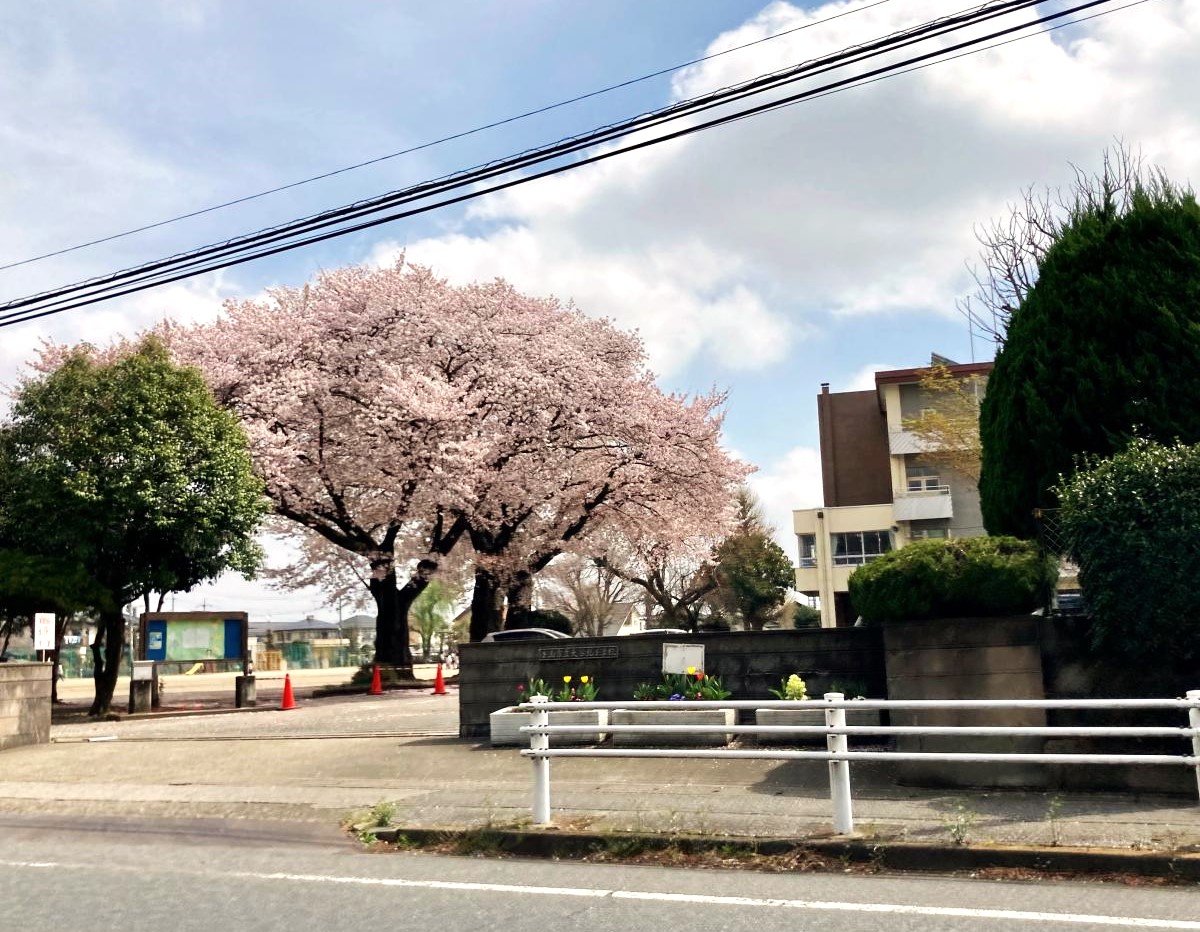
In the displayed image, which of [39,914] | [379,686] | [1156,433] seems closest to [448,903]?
[39,914]

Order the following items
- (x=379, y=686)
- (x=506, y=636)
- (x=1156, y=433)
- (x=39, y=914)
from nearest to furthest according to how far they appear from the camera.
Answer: (x=39, y=914) < (x=1156, y=433) < (x=506, y=636) < (x=379, y=686)

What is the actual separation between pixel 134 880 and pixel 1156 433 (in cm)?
1072

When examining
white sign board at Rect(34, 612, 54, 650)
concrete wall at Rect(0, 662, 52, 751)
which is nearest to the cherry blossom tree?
white sign board at Rect(34, 612, 54, 650)

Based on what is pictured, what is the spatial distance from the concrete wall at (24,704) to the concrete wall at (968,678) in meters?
12.9

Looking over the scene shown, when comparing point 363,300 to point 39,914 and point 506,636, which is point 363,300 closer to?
point 506,636

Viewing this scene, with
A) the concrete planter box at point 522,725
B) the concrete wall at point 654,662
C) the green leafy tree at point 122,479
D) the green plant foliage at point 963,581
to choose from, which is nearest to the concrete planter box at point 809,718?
the concrete wall at point 654,662

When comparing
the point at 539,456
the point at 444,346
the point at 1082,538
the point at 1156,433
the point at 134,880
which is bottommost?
the point at 134,880

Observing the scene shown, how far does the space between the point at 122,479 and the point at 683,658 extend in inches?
563

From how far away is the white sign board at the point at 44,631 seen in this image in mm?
18609

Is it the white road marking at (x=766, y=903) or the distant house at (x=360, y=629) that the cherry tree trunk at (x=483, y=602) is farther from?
the distant house at (x=360, y=629)

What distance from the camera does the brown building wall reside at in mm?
59250

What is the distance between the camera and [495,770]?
Answer: 465 inches

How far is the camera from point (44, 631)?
18.8 m

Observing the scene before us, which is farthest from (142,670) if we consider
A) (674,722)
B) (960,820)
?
(960,820)
